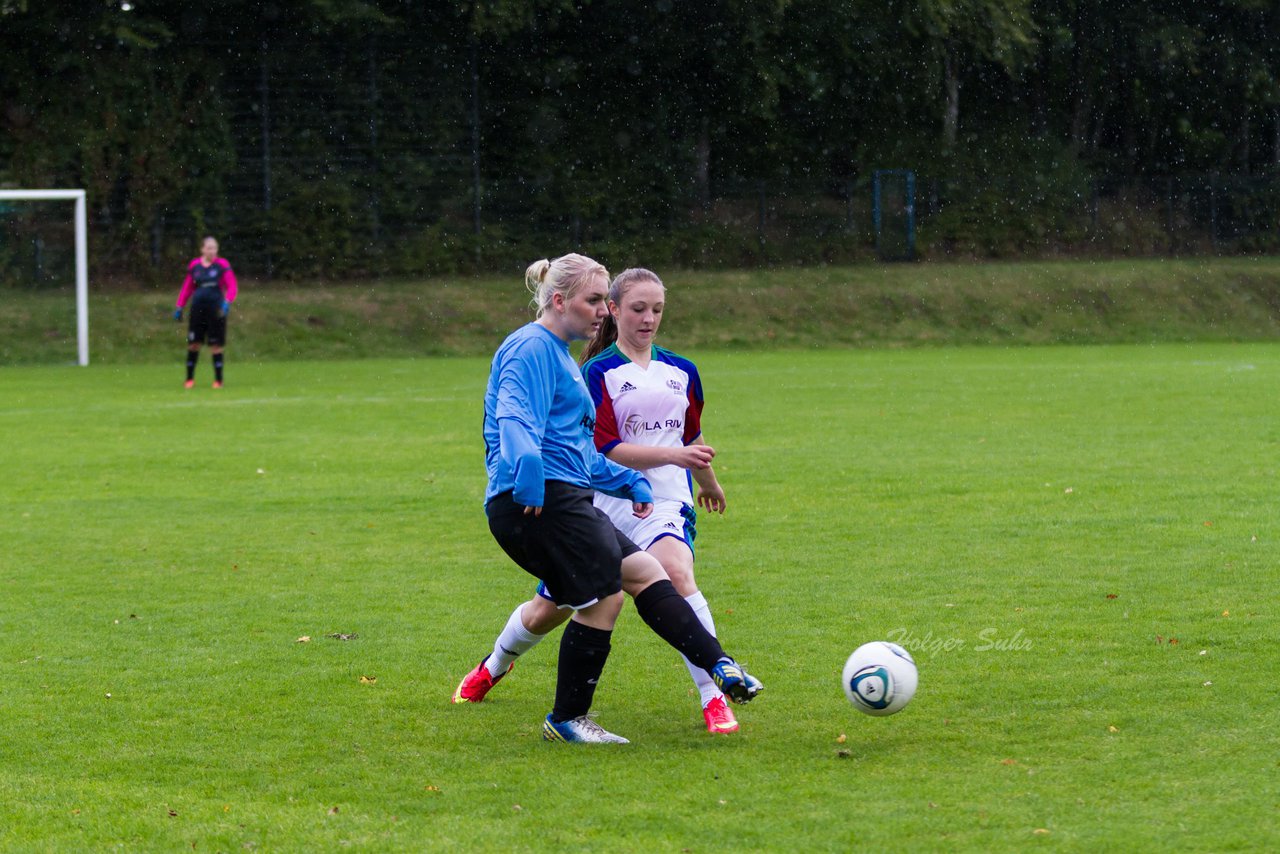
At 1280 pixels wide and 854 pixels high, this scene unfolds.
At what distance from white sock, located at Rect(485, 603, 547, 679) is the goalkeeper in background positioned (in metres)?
17.1

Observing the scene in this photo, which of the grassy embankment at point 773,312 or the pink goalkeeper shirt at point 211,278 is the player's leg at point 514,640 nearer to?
the pink goalkeeper shirt at point 211,278

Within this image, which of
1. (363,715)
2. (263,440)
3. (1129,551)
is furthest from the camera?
(263,440)

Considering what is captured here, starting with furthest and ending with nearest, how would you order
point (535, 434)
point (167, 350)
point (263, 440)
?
point (167, 350) < point (263, 440) < point (535, 434)

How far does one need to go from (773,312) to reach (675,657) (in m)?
27.7

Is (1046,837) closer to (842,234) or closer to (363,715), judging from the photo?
(363,715)

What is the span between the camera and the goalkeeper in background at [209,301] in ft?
73.0

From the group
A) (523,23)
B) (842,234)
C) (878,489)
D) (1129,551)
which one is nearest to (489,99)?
(523,23)

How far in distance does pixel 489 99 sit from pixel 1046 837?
36.9 m

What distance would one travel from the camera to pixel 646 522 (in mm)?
5953


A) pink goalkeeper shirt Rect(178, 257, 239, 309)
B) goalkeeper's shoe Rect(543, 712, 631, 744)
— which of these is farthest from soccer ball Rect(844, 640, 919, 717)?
pink goalkeeper shirt Rect(178, 257, 239, 309)

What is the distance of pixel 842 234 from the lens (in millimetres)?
38875

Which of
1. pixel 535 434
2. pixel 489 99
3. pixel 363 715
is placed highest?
pixel 489 99

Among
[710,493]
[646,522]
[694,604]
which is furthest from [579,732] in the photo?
[710,493]

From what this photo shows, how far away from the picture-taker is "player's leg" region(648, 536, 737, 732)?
5.55 meters
